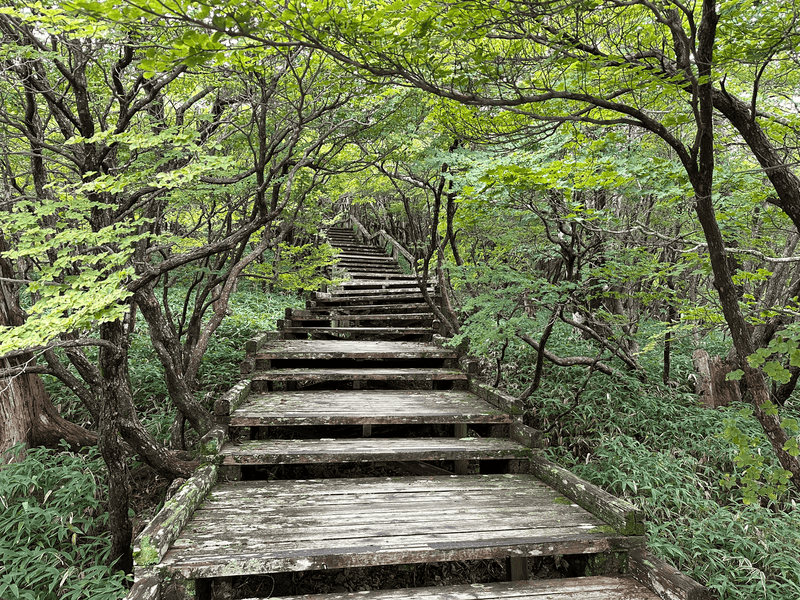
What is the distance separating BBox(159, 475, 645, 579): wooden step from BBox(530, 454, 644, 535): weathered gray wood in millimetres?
56

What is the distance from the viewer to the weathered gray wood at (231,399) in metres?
3.86

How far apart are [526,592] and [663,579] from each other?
2.51ft

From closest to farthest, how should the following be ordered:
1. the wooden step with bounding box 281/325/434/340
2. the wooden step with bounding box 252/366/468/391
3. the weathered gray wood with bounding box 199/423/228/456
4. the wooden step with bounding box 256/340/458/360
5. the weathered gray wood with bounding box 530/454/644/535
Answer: the weathered gray wood with bounding box 530/454/644/535, the weathered gray wood with bounding box 199/423/228/456, the wooden step with bounding box 252/366/468/391, the wooden step with bounding box 256/340/458/360, the wooden step with bounding box 281/325/434/340

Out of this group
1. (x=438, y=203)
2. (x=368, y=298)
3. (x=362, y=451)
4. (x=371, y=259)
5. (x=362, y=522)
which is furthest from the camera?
(x=371, y=259)

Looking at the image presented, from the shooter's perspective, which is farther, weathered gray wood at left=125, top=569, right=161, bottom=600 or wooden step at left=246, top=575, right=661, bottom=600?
wooden step at left=246, top=575, right=661, bottom=600

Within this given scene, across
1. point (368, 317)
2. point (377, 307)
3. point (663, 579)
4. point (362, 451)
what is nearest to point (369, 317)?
point (368, 317)

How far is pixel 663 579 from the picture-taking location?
2445 mm

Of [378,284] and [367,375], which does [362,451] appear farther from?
[378,284]

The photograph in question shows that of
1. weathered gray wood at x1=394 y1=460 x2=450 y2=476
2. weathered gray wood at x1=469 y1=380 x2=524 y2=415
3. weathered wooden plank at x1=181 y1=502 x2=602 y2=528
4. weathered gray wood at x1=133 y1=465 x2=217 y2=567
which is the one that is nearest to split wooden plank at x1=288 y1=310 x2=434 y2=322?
weathered gray wood at x1=469 y1=380 x2=524 y2=415

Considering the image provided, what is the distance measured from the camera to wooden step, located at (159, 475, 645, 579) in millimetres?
2467

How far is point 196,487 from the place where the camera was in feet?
9.97

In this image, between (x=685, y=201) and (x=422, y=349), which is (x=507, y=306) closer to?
(x=422, y=349)

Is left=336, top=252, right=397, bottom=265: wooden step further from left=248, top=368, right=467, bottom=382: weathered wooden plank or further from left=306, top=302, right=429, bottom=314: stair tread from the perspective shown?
left=248, top=368, right=467, bottom=382: weathered wooden plank

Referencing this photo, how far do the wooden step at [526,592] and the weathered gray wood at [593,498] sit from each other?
1.02ft
